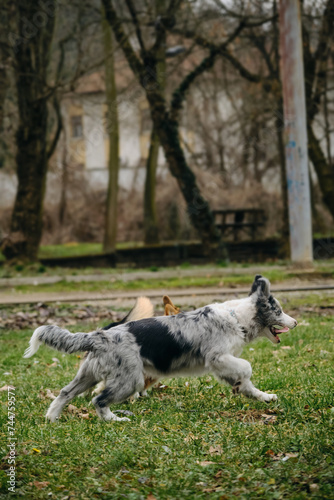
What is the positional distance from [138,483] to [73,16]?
21576mm

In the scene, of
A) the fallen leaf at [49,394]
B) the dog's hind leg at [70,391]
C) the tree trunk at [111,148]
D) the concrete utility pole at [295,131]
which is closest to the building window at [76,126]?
the tree trunk at [111,148]

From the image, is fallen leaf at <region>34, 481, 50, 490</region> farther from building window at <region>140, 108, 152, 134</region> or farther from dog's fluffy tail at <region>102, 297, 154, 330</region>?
building window at <region>140, 108, 152, 134</region>

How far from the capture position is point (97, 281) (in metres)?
16.5

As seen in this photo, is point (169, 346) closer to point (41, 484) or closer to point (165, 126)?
point (41, 484)

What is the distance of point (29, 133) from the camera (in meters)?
20.9

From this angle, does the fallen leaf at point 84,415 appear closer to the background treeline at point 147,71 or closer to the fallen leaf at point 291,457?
the fallen leaf at point 291,457

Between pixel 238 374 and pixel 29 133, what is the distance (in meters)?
16.3

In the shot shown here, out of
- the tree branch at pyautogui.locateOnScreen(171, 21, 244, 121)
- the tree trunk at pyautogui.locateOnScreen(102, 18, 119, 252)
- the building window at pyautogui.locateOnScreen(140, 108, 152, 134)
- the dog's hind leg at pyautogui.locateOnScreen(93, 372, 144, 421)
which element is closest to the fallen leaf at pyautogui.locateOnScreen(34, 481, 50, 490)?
the dog's hind leg at pyautogui.locateOnScreen(93, 372, 144, 421)

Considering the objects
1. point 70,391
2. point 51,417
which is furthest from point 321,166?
point 51,417

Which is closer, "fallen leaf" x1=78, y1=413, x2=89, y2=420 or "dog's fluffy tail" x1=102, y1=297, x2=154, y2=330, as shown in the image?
"fallen leaf" x1=78, y1=413, x2=89, y2=420

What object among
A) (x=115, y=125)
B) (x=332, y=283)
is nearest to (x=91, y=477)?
(x=332, y=283)

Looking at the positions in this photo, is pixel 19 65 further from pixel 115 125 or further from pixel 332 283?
pixel 332 283

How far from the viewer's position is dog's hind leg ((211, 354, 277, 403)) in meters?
5.96

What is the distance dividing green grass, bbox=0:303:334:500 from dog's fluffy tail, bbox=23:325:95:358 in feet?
1.96
